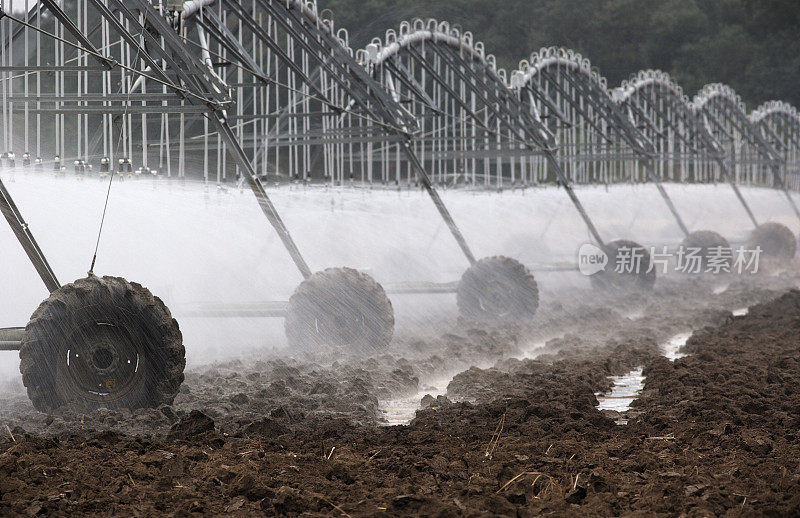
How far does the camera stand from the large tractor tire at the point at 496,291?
11.4 meters

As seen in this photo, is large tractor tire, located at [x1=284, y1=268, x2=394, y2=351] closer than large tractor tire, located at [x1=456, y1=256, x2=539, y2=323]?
Yes

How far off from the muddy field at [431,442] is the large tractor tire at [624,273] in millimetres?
7244

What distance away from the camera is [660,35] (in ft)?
156

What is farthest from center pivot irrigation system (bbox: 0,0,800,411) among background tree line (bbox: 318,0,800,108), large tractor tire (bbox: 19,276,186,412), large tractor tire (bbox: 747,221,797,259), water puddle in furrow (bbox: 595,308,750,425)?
background tree line (bbox: 318,0,800,108)

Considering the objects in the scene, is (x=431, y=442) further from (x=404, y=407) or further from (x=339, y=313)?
(x=339, y=313)

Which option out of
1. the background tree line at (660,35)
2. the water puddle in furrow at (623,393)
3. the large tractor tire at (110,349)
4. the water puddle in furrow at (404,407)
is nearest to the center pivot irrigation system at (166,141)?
the large tractor tire at (110,349)

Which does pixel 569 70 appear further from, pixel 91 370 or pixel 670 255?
pixel 91 370

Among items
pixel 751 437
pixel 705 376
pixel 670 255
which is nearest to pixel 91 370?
pixel 751 437

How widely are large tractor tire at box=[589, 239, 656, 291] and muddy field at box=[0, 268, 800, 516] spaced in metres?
7.24

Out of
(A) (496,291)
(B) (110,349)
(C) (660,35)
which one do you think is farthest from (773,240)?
(C) (660,35)

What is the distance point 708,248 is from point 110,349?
1607 centimetres

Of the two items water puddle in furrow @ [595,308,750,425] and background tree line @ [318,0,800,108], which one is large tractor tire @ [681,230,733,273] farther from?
background tree line @ [318,0,800,108]

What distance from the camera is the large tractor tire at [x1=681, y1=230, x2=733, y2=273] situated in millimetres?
19625

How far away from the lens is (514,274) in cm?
1146
